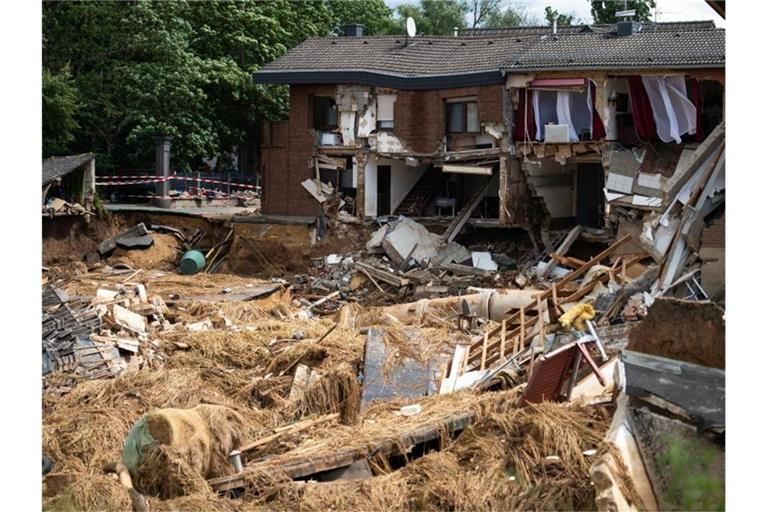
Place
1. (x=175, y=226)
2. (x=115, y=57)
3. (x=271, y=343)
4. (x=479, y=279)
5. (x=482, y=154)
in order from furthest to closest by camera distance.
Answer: (x=115, y=57) < (x=175, y=226) < (x=482, y=154) < (x=479, y=279) < (x=271, y=343)

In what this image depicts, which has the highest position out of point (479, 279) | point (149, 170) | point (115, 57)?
point (115, 57)

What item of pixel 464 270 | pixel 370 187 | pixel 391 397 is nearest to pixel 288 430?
pixel 391 397

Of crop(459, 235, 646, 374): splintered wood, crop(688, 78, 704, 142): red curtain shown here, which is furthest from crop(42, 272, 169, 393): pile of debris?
crop(688, 78, 704, 142): red curtain

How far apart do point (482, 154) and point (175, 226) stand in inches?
408

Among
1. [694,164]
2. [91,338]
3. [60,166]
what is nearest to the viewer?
[694,164]

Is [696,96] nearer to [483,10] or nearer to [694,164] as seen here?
[694,164]

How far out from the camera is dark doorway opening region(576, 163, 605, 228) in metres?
32.8

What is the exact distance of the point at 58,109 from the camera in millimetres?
34688

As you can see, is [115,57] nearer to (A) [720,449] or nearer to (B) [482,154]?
(B) [482,154]

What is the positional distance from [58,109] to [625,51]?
17.5m

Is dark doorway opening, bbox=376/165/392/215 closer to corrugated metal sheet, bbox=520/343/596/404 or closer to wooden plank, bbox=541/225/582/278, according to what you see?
wooden plank, bbox=541/225/582/278

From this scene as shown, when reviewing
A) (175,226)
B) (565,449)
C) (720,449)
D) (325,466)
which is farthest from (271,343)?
(175,226)

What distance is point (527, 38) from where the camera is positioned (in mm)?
33469

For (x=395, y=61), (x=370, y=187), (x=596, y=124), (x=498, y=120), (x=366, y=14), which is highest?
(x=366, y=14)
